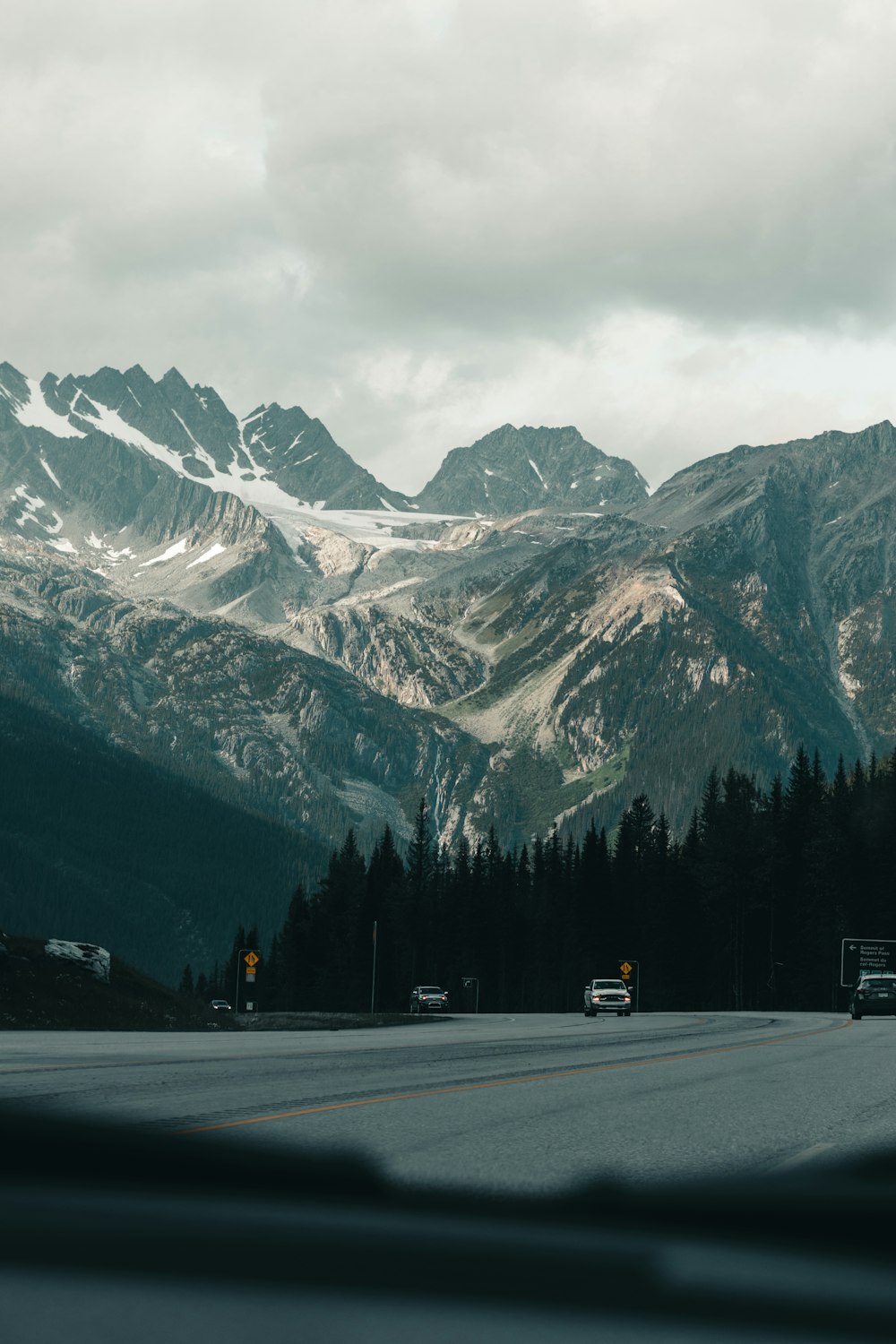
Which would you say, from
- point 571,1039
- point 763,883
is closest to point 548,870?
point 763,883

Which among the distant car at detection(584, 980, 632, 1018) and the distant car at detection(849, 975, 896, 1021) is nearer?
the distant car at detection(849, 975, 896, 1021)

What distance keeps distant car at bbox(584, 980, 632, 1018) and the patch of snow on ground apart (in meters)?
24.0

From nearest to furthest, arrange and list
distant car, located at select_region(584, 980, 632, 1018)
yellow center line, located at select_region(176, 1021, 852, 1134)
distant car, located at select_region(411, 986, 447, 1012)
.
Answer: yellow center line, located at select_region(176, 1021, 852, 1134) < distant car, located at select_region(584, 980, 632, 1018) < distant car, located at select_region(411, 986, 447, 1012)

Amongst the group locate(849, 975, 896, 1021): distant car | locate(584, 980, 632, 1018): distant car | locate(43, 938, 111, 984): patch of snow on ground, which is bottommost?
locate(584, 980, 632, 1018): distant car

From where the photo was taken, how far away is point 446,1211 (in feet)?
11.1

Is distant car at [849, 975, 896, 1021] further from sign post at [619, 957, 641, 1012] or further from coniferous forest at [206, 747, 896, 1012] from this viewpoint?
coniferous forest at [206, 747, 896, 1012]

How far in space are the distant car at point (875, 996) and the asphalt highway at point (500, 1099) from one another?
2485 centimetres

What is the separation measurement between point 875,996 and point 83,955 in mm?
28912

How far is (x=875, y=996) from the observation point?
50.6m

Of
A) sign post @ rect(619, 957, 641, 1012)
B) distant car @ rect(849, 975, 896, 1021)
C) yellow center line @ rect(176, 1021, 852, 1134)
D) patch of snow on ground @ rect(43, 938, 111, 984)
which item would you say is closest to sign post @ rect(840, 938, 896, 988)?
sign post @ rect(619, 957, 641, 1012)

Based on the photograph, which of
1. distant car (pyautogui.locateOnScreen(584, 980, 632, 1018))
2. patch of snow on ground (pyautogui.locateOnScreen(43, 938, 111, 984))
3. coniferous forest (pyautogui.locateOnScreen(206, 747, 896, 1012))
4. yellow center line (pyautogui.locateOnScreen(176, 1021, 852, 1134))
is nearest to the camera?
yellow center line (pyautogui.locateOnScreen(176, 1021, 852, 1134))

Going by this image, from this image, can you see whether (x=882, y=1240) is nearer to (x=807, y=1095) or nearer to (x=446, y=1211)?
(x=446, y=1211)

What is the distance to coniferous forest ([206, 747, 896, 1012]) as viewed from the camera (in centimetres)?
9656

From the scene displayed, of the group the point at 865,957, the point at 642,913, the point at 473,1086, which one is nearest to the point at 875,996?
the point at 865,957
